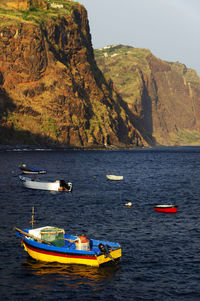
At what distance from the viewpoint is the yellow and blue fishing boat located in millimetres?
34281

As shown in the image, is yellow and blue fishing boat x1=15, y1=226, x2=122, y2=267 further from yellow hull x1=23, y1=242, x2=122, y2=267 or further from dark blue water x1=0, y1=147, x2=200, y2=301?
dark blue water x1=0, y1=147, x2=200, y2=301

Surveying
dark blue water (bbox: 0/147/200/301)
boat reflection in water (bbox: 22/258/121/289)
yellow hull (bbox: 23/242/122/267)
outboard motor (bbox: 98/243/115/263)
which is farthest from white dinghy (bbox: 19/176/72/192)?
outboard motor (bbox: 98/243/115/263)

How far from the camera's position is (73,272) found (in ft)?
110

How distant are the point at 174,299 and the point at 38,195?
51.6m

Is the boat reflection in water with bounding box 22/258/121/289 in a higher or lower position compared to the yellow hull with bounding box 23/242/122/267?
lower

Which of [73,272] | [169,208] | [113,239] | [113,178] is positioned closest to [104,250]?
[73,272]

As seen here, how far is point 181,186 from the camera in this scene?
91.9 meters

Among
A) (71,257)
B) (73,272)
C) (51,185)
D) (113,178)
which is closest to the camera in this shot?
(73,272)

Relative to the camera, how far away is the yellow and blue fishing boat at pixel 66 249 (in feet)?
112

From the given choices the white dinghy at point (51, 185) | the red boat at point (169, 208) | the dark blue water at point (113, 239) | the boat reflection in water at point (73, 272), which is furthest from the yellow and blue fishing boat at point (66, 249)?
the white dinghy at point (51, 185)

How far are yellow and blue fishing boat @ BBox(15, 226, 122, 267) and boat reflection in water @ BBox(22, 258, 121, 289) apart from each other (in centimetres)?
45

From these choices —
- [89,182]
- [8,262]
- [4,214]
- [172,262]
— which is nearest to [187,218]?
[172,262]

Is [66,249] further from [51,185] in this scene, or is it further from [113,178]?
[113,178]

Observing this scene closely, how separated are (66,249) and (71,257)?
80 centimetres
